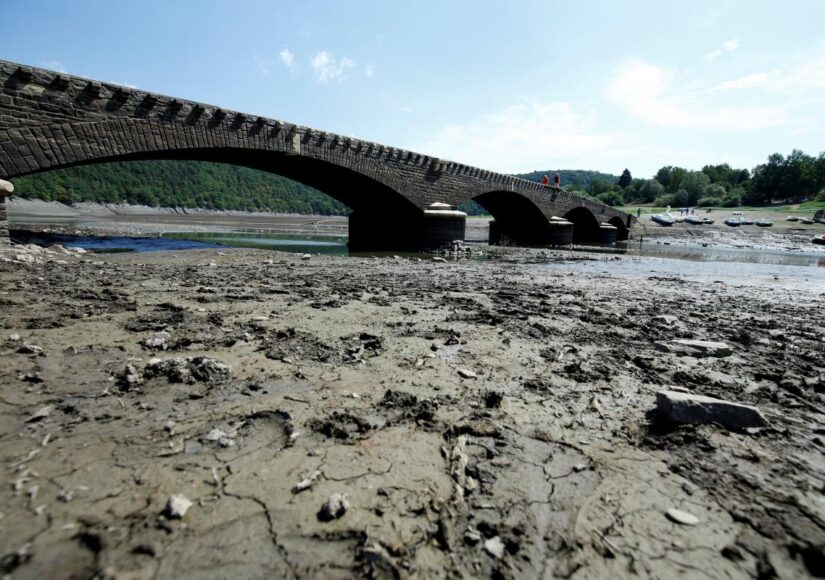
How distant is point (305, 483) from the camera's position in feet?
6.90

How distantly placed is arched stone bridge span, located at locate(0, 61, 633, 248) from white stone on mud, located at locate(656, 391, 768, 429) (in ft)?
50.8

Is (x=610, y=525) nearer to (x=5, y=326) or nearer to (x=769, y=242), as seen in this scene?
(x=5, y=326)

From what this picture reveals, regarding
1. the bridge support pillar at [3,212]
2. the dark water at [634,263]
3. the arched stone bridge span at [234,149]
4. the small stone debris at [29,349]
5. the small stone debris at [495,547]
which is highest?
the arched stone bridge span at [234,149]

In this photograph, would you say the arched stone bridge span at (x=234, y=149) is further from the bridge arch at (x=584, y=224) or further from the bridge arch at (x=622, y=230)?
the bridge arch at (x=622, y=230)

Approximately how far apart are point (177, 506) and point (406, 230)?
77.0ft

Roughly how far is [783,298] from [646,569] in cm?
1151

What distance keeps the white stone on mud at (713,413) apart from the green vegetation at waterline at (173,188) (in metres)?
96.5

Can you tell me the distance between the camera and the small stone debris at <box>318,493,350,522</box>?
188 cm

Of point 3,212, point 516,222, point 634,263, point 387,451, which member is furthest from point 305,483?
point 516,222

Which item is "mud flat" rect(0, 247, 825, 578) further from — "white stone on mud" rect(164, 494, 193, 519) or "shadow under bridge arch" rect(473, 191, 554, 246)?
"shadow under bridge arch" rect(473, 191, 554, 246)

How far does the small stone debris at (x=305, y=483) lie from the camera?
81.3 inches

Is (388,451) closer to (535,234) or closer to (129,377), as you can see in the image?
(129,377)

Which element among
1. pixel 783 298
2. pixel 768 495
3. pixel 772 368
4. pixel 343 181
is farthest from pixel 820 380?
pixel 343 181

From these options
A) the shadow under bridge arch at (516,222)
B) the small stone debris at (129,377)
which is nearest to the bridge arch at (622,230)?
the shadow under bridge arch at (516,222)
